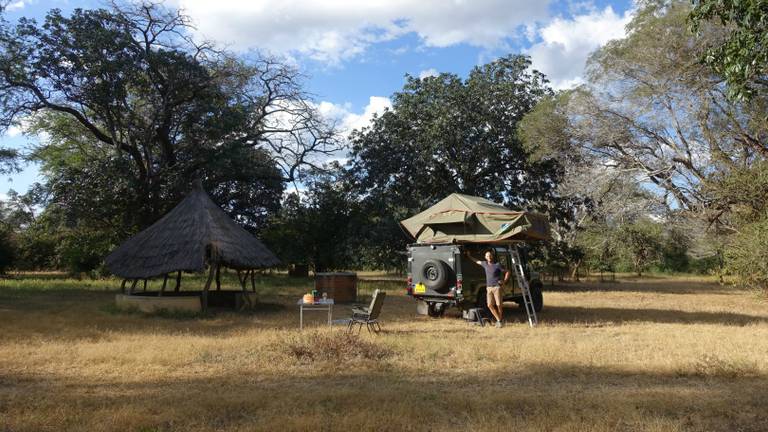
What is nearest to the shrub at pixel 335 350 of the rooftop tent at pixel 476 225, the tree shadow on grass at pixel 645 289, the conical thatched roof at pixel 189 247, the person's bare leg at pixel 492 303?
the person's bare leg at pixel 492 303

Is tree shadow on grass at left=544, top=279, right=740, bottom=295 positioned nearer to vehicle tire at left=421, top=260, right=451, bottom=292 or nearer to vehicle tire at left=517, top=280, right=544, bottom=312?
vehicle tire at left=517, top=280, right=544, bottom=312

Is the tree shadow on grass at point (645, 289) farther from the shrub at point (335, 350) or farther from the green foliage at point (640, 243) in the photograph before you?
the shrub at point (335, 350)

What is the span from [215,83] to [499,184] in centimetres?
1490

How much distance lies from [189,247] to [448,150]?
1543cm

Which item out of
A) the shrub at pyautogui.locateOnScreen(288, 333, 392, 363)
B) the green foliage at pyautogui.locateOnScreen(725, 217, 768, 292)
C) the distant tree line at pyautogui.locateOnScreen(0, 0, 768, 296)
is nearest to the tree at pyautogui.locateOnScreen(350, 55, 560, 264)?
the distant tree line at pyautogui.locateOnScreen(0, 0, 768, 296)

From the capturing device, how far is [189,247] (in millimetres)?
14992

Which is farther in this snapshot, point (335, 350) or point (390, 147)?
point (390, 147)

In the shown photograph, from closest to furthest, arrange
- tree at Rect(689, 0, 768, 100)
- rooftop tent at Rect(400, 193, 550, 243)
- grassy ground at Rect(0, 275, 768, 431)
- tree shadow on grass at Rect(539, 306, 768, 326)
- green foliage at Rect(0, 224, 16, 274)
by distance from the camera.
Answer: grassy ground at Rect(0, 275, 768, 431)
tree at Rect(689, 0, 768, 100)
rooftop tent at Rect(400, 193, 550, 243)
tree shadow on grass at Rect(539, 306, 768, 326)
green foliage at Rect(0, 224, 16, 274)

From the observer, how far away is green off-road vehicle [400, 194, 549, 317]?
13.0 meters

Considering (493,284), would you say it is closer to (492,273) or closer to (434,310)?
(492,273)

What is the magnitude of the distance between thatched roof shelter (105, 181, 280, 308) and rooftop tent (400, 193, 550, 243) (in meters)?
5.18

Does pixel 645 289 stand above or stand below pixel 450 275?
below

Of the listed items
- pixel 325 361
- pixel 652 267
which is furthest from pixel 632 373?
pixel 652 267

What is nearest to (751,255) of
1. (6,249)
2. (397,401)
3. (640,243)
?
(397,401)
